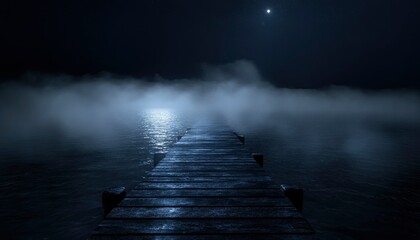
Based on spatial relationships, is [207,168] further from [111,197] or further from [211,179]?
[111,197]

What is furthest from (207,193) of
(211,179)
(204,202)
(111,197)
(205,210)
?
(111,197)

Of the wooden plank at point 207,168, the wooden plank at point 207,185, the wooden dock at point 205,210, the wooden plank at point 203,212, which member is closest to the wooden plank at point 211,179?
the wooden dock at point 205,210

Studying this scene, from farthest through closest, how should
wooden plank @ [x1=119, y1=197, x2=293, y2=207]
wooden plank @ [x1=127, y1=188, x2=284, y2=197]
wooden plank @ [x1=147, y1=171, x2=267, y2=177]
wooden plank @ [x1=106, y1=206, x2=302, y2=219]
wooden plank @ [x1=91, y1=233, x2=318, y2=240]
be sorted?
1. wooden plank @ [x1=147, y1=171, x2=267, y2=177]
2. wooden plank @ [x1=127, y1=188, x2=284, y2=197]
3. wooden plank @ [x1=119, y1=197, x2=293, y2=207]
4. wooden plank @ [x1=106, y1=206, x2=302, y2=219]
5. wooden plank @ [x1=91, y1=233, x2=318, y2=240]

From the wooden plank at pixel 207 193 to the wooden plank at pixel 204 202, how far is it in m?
0.22

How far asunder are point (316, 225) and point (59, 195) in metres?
12.4

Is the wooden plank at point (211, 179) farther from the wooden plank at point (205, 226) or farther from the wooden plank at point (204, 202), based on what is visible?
the wooden plank at point (205, 226)

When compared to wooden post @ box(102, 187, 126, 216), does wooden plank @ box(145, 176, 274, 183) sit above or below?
above

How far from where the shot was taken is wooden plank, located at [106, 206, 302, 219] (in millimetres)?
4238

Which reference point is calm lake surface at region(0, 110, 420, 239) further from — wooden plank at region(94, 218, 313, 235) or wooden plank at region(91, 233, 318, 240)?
wooden plank at region(91, 233, 318, 240)

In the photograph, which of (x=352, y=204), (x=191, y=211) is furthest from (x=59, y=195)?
(x=352, y=204)

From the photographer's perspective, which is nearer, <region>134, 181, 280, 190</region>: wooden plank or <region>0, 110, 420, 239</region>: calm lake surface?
<region>134, 181, 280, 190</region>: wooden plank

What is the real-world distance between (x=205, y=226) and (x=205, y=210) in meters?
0.63

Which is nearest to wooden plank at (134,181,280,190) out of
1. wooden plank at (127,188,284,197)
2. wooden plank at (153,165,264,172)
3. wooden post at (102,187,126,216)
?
wooden plank at (127,188,284,197)

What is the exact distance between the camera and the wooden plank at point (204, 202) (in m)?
4.75
